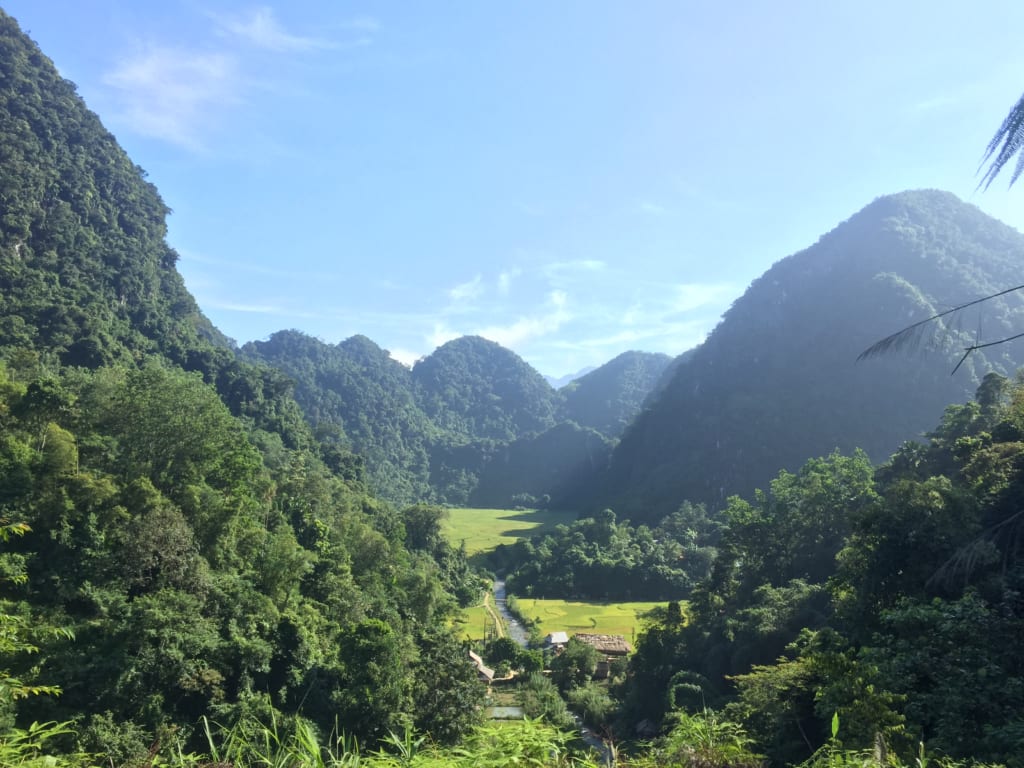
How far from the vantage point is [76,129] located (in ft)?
185

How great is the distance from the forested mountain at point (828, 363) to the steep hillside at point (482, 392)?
5934 centimetres

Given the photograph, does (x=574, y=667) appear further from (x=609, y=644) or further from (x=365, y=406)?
(x=365, y=406)

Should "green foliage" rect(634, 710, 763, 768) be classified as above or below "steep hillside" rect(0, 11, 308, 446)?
below

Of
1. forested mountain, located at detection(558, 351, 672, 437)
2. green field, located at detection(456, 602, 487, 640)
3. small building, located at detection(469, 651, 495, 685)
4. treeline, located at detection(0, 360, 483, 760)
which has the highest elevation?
forested mountain, located at detection(558, 351, 672, 437)

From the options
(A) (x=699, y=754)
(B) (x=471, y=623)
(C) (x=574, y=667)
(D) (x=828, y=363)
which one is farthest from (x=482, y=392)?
(A) (x=699, y=754)

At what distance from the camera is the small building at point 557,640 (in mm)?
33456

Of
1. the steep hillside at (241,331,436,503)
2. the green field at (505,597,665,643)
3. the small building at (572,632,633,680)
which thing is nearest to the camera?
the small building at (572,632,633,680)

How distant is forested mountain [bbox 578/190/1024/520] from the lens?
2662 inches

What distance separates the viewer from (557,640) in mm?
34312

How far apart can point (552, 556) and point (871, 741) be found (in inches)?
1993

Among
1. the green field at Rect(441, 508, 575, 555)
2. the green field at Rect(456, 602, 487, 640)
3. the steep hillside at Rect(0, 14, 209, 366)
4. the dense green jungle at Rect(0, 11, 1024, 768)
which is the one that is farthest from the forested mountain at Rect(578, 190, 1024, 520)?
the steep hillside at Rect(0, 14, 209, 366)

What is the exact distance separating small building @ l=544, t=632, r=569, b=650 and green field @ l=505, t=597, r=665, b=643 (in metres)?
2.34

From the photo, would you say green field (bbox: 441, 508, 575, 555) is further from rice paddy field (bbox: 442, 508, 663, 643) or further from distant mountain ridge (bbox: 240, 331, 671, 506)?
distant mountain ridge (bbox: 240, 331, 671, 506)

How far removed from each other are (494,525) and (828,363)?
5221 centimetres
